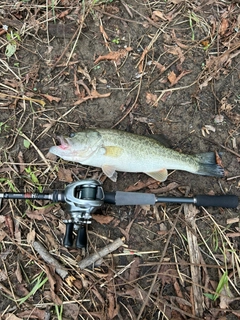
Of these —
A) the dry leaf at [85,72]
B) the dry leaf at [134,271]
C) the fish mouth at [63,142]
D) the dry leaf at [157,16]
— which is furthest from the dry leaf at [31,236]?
the dry leaf at [157,16]

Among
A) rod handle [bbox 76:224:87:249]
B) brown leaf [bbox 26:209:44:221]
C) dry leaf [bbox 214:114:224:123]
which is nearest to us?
rod handle [bbox 76:224:87:249]

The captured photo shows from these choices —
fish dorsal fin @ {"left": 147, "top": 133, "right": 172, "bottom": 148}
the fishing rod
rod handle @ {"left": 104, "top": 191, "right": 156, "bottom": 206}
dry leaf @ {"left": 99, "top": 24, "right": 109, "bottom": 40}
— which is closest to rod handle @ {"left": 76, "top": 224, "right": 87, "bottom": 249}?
the fishing rod

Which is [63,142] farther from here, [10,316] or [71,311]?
[10,316]

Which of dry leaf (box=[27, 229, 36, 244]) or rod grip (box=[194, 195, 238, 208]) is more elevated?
rod grip (box=[194, 195, 238, 208])

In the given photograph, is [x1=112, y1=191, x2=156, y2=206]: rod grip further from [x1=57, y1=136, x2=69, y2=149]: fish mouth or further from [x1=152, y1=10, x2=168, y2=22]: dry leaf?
[x1=152, y1=10, x2=168, y2=22]: dry leaf

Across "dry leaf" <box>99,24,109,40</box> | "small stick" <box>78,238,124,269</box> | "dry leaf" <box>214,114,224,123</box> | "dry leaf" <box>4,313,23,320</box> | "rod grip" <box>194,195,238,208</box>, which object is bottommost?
"dry leaf" <box>4,313,23,320</box>

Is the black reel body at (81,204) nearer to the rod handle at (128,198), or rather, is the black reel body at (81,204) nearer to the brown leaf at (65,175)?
the rod handle at (128,198)
